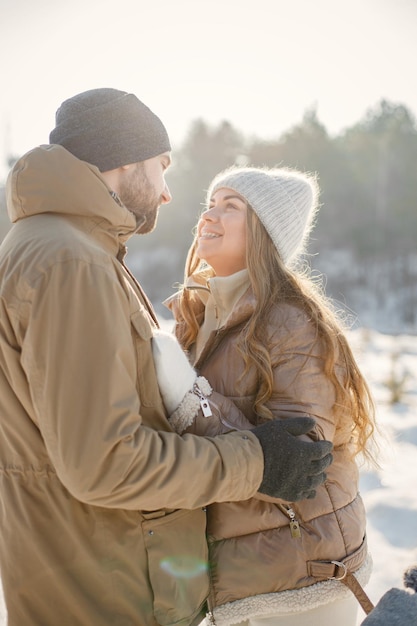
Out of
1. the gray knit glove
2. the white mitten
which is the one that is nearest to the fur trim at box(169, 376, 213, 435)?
the white mitten

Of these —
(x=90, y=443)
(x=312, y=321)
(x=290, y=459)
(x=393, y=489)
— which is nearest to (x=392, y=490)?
(x=393, y=489)

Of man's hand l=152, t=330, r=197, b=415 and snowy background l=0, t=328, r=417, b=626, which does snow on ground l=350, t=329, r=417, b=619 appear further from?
man's hand l=152, t=330, r=197, b=415

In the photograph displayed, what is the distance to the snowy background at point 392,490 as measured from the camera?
2.99 meters

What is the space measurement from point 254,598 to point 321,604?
22 centimetres

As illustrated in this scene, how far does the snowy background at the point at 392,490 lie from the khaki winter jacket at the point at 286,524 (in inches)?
18.8

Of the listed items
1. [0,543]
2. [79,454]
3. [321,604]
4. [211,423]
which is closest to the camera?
[79,454]

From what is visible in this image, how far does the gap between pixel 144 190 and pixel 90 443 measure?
2.93ft

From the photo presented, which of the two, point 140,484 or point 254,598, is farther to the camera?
point 254,598

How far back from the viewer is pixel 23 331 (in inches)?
54.9

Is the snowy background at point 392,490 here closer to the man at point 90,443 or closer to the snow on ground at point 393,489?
the snow on ground at point 393,489

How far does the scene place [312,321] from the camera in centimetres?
206

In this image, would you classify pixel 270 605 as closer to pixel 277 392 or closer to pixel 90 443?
pixel 277 392

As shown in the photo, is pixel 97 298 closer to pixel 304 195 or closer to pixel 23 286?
pixel 23 286

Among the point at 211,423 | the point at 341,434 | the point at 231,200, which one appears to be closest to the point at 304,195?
the point at 231,200
